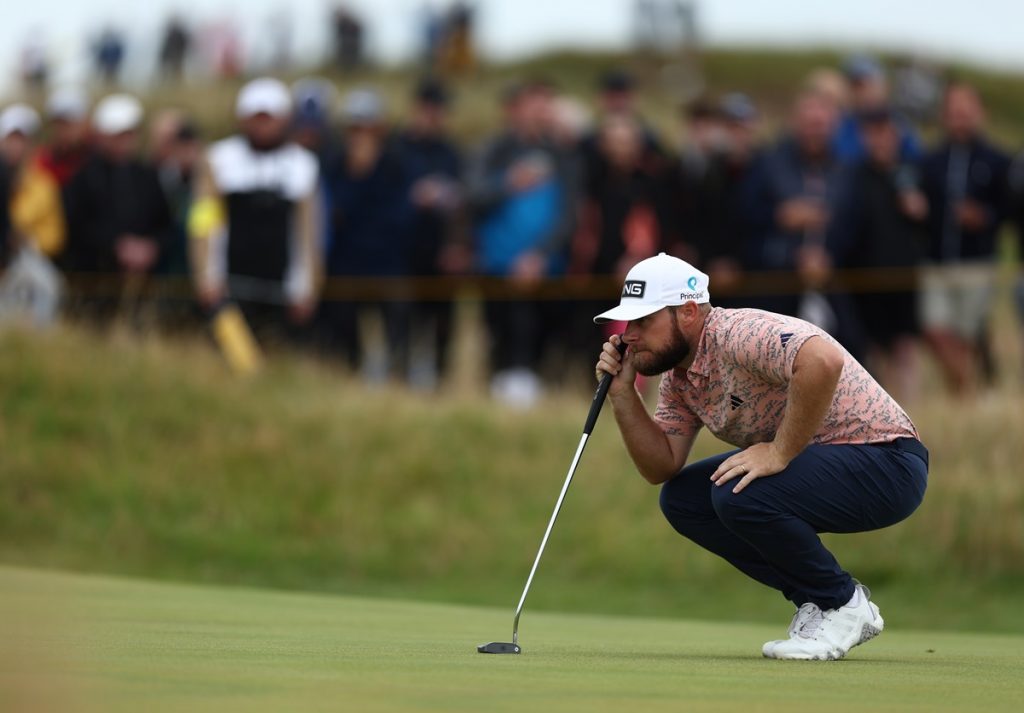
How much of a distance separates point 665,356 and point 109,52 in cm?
4581

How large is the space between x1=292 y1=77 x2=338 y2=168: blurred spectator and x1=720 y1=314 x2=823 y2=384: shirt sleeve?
9.79m

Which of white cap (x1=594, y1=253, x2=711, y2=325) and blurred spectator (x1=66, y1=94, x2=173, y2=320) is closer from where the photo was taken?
white cap (x1=594, y1=253, x2=711, y2=325)

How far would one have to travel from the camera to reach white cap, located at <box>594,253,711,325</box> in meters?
6.75

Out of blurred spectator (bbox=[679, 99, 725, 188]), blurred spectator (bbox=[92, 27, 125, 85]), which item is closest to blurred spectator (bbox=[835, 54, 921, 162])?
blurred spectator (bbox=[679, 99, 725, 188])

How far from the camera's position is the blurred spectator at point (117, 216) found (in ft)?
52.8

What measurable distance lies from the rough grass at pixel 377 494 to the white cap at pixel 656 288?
560cm

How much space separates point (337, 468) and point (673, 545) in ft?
8.66

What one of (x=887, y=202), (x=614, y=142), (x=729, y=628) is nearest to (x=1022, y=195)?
(x=887, y=202)

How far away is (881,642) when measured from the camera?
348 inches

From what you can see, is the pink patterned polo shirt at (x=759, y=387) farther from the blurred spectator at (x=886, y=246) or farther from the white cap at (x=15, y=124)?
the white cap at (x=15, y=124)

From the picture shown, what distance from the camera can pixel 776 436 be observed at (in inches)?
269

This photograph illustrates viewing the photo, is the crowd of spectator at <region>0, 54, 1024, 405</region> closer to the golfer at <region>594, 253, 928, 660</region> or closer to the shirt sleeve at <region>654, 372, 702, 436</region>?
the shirt sleeve at <region>654, 372, 702, 436</region>

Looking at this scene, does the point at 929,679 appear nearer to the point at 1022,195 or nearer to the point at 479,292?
the point at 1022,195

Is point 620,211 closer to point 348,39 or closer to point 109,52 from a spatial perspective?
point 348,39
